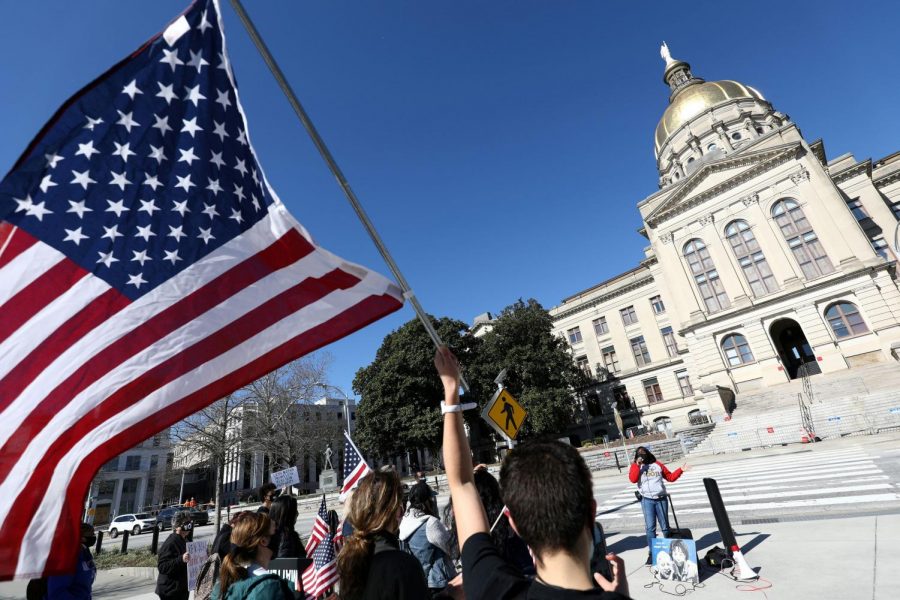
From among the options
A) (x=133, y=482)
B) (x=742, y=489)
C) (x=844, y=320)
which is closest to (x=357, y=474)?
(x=742, y=489)

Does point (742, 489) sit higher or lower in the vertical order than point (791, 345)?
lower

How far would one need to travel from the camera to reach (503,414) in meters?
6.68

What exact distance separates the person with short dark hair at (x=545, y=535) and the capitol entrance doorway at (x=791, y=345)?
3981cm

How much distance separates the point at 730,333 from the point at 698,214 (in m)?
11.0

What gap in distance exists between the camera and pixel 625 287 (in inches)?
1875

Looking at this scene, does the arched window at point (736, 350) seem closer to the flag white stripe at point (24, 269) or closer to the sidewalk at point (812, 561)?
the sidewalk at point (812, 561)

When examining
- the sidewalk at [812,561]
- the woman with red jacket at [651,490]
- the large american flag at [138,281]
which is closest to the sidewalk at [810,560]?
the sidewalk at [812,561]

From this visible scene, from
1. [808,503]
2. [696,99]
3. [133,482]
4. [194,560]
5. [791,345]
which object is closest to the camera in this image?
[194,560]

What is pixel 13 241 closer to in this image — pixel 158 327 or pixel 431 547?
pixel 158 327

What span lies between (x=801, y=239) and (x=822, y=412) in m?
15.2

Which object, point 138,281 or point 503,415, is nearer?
point 138,281

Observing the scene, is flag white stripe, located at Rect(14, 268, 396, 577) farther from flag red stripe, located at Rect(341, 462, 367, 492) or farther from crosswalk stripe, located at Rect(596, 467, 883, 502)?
crosswalk stripe, located at Rect(596, 467, 883, 502)

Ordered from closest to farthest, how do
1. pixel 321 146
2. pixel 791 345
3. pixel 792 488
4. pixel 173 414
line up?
pixel 321 146 < pixel 173 414 < pixel 792 488 < pixel 791 345

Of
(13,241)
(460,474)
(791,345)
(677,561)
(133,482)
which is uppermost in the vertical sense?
(791,345)
